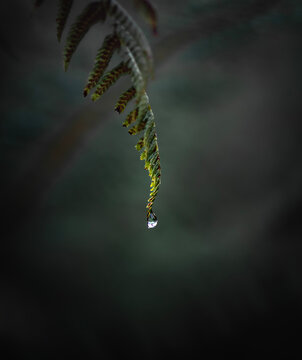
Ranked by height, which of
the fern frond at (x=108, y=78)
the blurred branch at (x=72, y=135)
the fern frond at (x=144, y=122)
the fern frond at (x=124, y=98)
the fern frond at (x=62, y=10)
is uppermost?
the blurred branch at (x=72, y=135)

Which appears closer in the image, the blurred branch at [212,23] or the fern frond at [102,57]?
the fern frond at [102,57]

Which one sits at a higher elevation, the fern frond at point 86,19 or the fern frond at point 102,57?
the fern frond at point 86,19

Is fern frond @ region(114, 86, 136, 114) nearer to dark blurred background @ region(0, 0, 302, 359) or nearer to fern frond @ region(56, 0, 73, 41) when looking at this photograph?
fern frond @ region(56, 0, 73, 41)

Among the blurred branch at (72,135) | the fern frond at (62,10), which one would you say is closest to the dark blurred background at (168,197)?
the blurred branch at (72,135)

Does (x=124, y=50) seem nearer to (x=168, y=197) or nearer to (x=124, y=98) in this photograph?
(x=124, y=98)

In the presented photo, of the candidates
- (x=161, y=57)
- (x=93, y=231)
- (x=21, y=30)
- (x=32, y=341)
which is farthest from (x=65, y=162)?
(x=32, y=341)

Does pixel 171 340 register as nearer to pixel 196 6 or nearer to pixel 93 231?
pixel 93 231

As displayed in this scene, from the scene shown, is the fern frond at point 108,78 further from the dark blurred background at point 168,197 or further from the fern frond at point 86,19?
the dark blurred background at point 168,197

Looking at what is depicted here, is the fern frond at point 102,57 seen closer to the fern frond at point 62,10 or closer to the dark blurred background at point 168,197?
the fern frond at point 62,10
